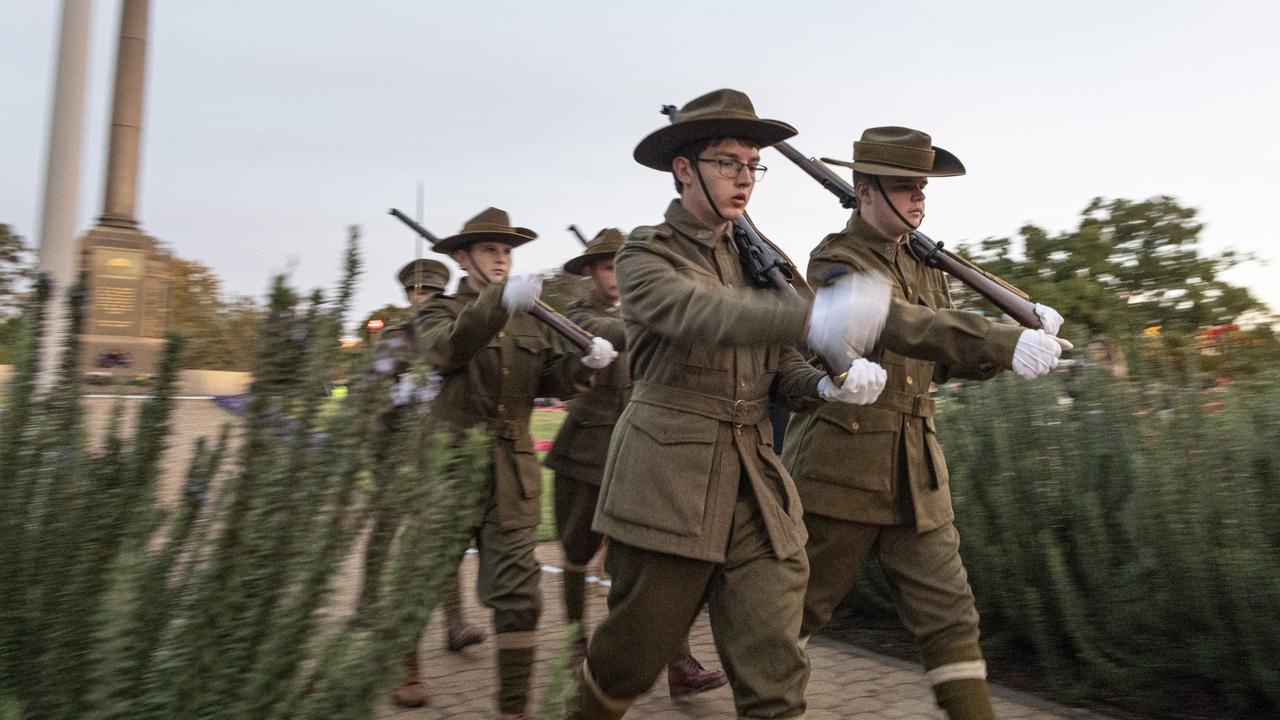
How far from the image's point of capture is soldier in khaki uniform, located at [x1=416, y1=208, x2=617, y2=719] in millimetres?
4918

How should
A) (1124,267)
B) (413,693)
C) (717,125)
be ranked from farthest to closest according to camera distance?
(1124,267) → (413,693) → (717,125)

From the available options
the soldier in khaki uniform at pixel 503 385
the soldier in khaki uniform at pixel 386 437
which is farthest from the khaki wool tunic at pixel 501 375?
the soldier in khaki uniform at pixel 386 437

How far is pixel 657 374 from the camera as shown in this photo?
3.66 meters

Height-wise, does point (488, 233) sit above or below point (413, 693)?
above

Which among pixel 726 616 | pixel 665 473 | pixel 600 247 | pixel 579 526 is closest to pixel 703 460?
pixel 665 473

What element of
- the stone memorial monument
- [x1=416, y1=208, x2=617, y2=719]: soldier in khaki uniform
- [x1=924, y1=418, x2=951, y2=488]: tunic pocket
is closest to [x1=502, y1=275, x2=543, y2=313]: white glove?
[x1=416, y1=208, x2=617, y2=719]: soldier in khaki uniform

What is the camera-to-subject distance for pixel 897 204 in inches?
172

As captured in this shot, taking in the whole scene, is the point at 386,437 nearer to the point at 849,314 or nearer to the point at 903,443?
the point at 849,314

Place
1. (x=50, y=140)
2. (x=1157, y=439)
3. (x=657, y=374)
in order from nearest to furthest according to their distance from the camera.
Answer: (x=657, y=374)
(x=1157, y=439)
(x=50, y=140)

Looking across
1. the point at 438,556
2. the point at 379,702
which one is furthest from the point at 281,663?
the point at 438,556

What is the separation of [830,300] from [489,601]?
2368 mm

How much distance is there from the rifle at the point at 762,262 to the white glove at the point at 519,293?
3.51 feet

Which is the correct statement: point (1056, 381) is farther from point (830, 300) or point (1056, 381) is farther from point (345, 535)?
point (345, 535)

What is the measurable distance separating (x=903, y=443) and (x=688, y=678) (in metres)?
1.75
